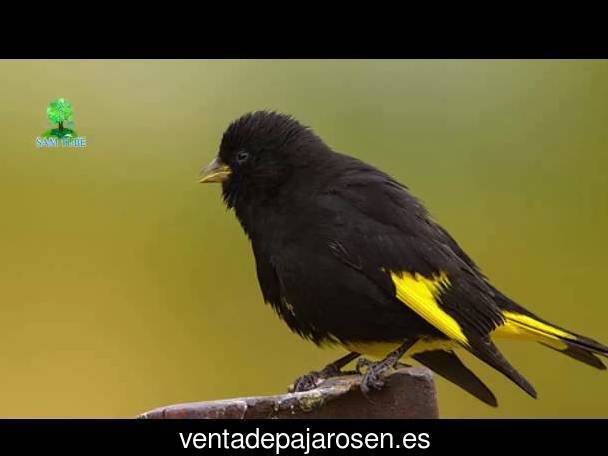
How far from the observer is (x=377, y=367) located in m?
3.36

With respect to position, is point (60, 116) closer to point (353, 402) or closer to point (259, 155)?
point (259, 155)

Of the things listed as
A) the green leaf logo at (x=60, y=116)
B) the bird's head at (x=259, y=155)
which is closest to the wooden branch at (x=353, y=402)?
the bird's head at (x=259, y=155)

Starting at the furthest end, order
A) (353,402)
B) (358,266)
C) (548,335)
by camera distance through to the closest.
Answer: (548,335)
(358,266)
(353,402)

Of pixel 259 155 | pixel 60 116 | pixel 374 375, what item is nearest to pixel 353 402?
pixel 374 375

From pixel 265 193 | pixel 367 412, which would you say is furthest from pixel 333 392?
pixel 265 193

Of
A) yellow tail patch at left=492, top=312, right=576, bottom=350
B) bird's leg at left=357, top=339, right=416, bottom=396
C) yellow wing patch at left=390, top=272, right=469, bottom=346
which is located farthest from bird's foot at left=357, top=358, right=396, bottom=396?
yellow tail patch at left=492, top=312, right=576, bottom=350

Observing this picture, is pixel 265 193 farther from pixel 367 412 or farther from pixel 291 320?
pixel 367 412

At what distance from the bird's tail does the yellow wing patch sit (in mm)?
342

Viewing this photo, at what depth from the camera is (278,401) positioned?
301 centimetres

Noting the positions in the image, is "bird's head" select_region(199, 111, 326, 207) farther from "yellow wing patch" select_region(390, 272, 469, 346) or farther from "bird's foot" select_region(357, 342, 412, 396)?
"bird's foot" select_region(357, 342, 412, 396)

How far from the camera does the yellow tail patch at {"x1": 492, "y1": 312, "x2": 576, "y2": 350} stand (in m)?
3.65

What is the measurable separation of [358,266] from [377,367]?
1.28 feet

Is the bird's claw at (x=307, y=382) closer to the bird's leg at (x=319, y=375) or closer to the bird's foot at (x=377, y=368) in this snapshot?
the bird's leg at (x=319, y=375)

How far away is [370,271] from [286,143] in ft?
2.30
